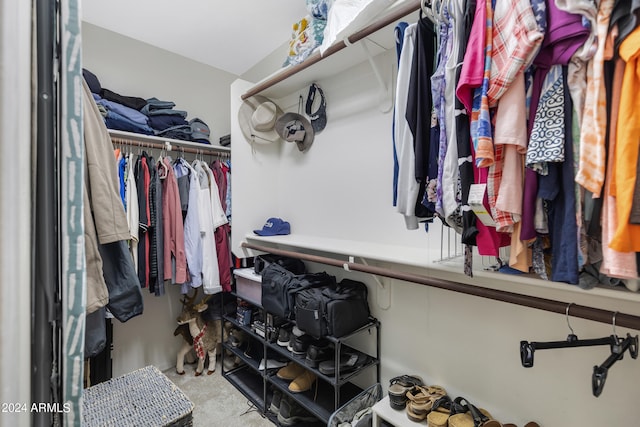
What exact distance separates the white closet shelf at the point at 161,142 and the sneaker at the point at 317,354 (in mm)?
1729

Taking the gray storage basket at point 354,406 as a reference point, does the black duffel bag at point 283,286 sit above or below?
above

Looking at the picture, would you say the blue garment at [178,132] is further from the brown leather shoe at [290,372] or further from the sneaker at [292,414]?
the sneaker at [292,414]

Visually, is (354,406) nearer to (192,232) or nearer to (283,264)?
(283,264)

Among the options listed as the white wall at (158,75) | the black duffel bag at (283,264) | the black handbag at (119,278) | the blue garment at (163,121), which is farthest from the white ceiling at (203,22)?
the black handbag at (119,278)

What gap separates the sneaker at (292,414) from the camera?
6.04 feet

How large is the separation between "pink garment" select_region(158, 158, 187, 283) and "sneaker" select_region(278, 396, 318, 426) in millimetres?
1069

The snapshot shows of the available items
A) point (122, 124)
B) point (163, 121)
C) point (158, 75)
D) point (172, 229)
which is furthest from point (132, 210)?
point (158, 75)

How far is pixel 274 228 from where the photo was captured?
7.59ft

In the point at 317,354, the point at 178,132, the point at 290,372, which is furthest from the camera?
the point at 178,132

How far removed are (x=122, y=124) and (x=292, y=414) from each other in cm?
221

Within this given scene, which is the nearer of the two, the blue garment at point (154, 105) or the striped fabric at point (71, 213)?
the striped fabric at point (71, 213)

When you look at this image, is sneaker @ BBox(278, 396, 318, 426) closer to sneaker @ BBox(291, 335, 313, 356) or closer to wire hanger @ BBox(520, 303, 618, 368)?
sneaker @ BBox(291, 335, 313, 356)

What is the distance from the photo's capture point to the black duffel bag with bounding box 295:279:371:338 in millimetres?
1559

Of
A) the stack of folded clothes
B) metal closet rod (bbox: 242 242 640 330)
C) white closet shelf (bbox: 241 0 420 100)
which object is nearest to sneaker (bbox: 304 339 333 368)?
metal closet rod (bbox: 242 242 640 330)
